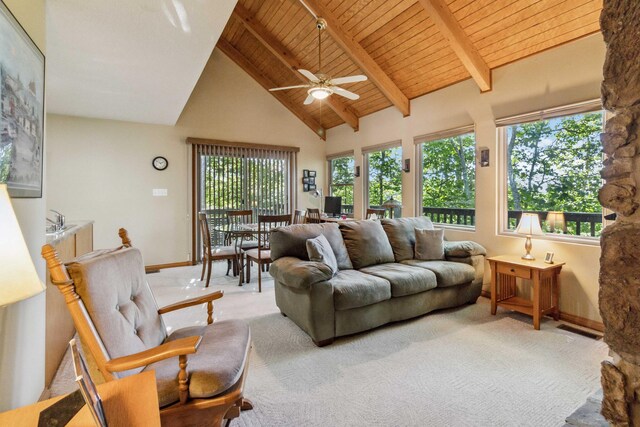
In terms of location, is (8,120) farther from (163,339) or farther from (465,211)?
(465,211)

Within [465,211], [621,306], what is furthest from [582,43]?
[621,306]

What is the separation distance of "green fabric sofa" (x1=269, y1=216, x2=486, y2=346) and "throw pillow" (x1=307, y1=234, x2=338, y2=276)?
3.0 inches

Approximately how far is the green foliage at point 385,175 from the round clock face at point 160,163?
3676 millimetres

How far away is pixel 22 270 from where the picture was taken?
79 cm

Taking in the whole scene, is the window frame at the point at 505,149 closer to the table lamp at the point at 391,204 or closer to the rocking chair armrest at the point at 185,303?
the table lamp at the point at 391,204

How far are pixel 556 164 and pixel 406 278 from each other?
2084 mm

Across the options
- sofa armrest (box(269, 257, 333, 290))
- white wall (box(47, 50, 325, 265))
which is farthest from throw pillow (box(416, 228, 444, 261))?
white wall (box(47, 50, 325, 265))

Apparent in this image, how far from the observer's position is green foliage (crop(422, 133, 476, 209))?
4.19m

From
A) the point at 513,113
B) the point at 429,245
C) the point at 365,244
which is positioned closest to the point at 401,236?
the point at 429,245

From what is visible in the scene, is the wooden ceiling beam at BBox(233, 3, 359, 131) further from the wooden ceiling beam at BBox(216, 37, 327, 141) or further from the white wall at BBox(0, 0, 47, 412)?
the white wall at BBox(0, 0, 47, 412)

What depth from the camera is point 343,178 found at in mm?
6695

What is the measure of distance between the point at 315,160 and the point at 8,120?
5.79 meters

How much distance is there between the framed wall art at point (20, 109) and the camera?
129 cm

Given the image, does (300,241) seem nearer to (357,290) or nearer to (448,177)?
(357,290)
